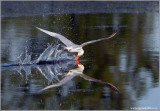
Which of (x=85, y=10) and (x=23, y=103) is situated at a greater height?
(x=85, y=10)

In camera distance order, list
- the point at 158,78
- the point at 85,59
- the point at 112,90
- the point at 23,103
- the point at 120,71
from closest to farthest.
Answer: the point at 23,103 < the point at 112,90 < the point at 158,78 < the point at 120,71 < the point at 85,59

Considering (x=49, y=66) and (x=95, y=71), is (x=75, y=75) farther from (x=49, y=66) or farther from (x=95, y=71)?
(x=49, y=66)

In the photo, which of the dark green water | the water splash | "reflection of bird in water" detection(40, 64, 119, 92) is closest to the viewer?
the dark green water

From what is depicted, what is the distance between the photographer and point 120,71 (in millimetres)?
11188

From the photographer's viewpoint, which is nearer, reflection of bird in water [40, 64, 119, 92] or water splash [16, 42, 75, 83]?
reflection of bird in water [40, 64, 119, 92]

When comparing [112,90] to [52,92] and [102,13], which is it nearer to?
[52,92]

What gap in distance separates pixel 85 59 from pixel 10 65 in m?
1.97

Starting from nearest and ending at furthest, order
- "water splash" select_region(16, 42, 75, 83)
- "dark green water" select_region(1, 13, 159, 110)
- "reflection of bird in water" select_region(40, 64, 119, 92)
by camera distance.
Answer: "dark green water" select_region(1, 13, 159, 110)
"reflection of bird in water" select_region(40, 64, 119, 92)
"water splash" select_region(16, 42, 75, 83)

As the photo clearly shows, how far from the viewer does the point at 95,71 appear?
1134 cm

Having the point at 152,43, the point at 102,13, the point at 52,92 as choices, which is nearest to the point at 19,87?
the point at 52,92

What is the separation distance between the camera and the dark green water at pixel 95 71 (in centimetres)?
887

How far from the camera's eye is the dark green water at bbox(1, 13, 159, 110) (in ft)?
29.1

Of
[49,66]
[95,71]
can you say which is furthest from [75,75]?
[49,66]

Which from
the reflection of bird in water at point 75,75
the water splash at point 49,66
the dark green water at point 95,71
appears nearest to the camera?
the dark green water at point 95,71
